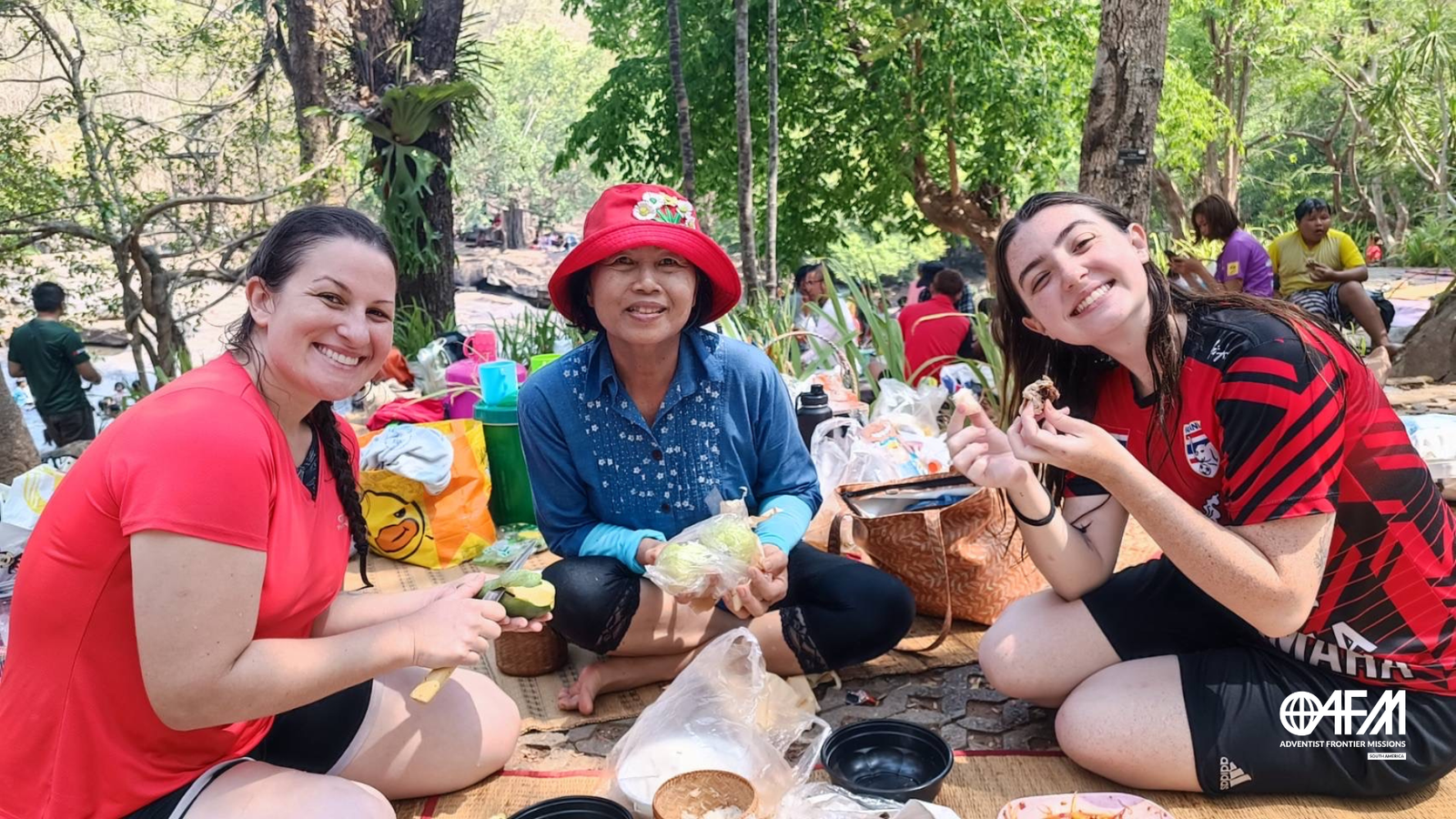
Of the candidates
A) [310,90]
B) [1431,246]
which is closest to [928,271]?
[310,90]

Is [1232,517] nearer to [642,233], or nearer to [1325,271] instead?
[642,233]

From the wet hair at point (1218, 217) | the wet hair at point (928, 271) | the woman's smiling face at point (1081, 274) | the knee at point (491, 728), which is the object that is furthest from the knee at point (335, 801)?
the wet hair at point (1218, 217)

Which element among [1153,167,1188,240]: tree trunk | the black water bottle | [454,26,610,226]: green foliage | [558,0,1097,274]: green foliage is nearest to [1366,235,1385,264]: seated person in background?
[1153,167,1188,240]: tree trunk

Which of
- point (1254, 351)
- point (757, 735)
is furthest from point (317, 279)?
point (1254, 351)

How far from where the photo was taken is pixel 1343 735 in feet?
6.23

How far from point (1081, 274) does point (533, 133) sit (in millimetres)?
47939

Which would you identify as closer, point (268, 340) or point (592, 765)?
point (268, 340)

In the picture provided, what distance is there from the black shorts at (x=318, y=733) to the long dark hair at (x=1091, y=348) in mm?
1596

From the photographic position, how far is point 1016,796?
212 centimetres

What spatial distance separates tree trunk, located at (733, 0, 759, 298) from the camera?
8188 millimetres

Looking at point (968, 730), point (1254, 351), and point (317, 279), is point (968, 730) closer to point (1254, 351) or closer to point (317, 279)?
point (1254, 351)

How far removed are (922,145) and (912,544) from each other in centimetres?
951

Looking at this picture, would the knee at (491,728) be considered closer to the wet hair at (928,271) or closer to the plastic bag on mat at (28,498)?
the plastic bag on mat at (28,498)

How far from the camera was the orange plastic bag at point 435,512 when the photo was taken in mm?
3697
